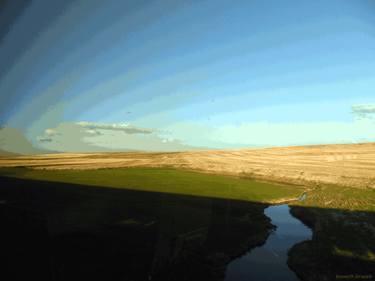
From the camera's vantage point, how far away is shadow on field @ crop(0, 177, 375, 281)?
23.7 metres

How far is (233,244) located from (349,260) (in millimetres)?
10818

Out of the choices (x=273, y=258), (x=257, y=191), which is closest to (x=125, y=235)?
(x=273, y=258)

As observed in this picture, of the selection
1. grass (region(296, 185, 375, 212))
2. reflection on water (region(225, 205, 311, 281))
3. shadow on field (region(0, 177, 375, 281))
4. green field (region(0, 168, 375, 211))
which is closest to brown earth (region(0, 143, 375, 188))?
grass (region(296, 185, 375, 212))

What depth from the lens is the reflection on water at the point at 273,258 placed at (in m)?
25.1

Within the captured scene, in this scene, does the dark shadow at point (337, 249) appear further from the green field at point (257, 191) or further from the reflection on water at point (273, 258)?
the green field at point (257, 191)

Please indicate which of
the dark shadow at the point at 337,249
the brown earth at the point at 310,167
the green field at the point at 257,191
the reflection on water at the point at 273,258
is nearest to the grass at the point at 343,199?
the green field at the point at 257,191

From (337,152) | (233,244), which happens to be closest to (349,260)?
(233,244)

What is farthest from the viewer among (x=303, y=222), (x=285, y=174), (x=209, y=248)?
(x=285, y=174)

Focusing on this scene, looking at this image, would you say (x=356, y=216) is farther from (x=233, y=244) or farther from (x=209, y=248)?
(x=209, y=248)

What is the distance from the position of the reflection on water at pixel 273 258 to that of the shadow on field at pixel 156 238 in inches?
32.9

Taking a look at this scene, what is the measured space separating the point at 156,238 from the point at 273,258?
39.5 ft

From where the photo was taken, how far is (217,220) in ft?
128

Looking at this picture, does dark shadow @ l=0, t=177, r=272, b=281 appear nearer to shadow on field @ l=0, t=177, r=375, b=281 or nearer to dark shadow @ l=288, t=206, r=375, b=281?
shadow on field @ l=0, t=177, r=375, b=281

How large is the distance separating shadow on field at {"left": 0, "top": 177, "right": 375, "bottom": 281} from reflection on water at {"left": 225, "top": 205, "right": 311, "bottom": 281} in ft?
2.74
